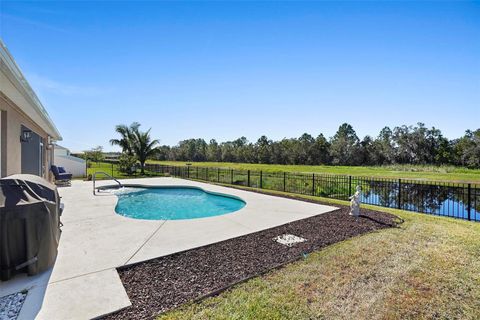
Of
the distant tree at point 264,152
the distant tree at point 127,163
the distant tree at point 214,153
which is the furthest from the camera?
the distant tree at point 214,153

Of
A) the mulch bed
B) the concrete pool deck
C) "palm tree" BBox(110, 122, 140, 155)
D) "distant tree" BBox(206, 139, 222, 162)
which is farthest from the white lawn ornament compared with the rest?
"distant tree" BBox(206, 139, 222, 162)

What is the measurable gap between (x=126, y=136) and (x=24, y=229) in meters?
22.3

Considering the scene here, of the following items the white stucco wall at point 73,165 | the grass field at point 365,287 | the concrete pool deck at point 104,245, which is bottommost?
the grass field at point 365,287

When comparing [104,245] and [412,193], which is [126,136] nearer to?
[104,245]

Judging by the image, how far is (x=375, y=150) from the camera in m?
45.2

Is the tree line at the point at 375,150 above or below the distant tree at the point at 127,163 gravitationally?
above

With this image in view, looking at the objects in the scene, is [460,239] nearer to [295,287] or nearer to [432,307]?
[432,307]

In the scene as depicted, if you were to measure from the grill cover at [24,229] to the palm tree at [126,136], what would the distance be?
2142cm

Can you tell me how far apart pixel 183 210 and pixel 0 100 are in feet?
20.1

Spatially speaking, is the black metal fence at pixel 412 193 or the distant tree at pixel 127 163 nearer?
the black metal fence at pixel 412 193

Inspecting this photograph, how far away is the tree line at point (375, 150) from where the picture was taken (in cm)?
3709

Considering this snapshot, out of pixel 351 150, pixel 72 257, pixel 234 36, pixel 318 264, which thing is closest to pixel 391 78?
pixel 234 36

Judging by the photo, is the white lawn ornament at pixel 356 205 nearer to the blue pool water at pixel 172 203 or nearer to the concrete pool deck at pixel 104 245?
the concrete pool deck at pixel 104 245

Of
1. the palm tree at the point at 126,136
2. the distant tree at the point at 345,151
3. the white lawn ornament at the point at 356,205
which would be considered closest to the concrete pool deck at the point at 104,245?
the white lawn ornament at the point at 356,205
